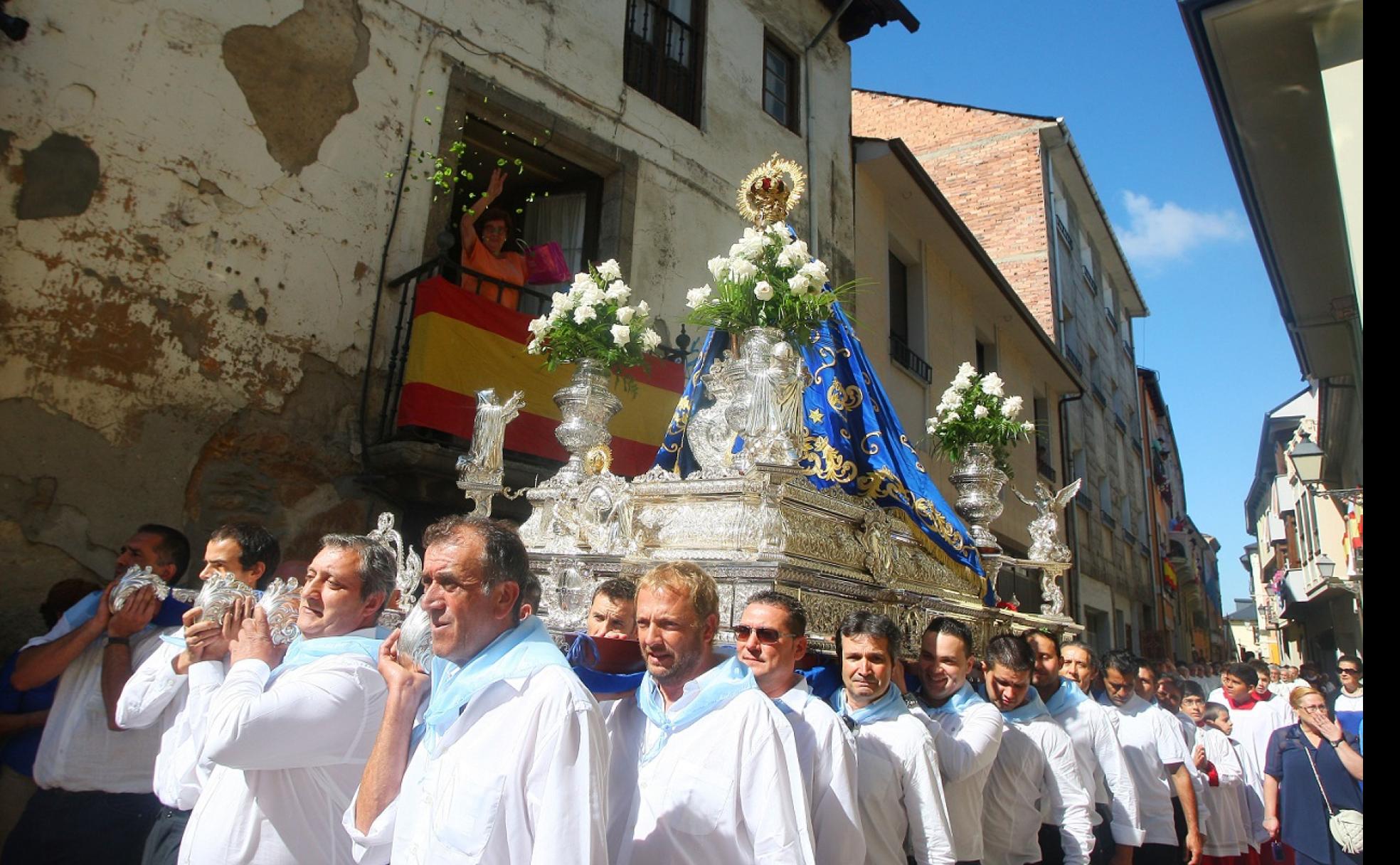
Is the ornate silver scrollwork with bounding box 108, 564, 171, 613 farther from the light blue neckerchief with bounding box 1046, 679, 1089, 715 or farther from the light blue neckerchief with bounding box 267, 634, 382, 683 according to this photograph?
the light blue neckerchief with bounding box 1046, 679, 1089, 715

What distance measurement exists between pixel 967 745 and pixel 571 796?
2.00 meters

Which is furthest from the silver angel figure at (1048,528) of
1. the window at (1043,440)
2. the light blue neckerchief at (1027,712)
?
the window at (1043,440)

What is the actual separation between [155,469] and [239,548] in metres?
2.52

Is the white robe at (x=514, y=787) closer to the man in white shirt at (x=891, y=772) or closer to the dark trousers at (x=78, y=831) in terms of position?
the man in white shirt at (x=891, y=772)

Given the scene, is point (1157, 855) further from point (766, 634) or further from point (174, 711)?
point (174, 711)

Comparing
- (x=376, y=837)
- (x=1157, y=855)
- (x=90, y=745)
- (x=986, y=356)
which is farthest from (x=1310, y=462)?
(x=90, y=745)

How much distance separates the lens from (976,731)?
3473mm

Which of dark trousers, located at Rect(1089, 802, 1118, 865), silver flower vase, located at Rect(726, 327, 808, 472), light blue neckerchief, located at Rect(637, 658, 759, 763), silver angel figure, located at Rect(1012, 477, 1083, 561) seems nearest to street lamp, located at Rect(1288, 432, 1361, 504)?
silver angel figure, located at Rect(1012, 477, 1083, 561)

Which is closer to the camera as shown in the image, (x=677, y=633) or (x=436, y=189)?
(x=677, y=633)

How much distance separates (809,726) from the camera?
275 centimetres

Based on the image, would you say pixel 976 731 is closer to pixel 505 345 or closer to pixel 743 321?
pixel 743 321

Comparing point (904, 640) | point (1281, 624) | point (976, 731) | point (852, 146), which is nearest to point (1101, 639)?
point (852, 146)

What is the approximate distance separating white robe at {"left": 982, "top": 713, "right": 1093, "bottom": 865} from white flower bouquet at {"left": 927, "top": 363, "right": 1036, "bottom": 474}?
3364 millimetres

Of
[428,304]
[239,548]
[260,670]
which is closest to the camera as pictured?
[260,670]
